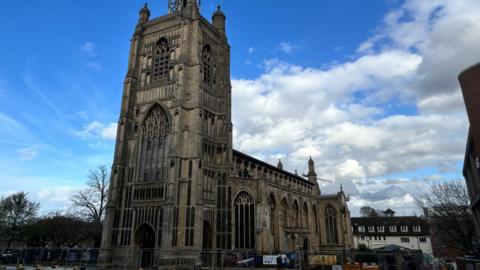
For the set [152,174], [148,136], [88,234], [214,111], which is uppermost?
[214,111]

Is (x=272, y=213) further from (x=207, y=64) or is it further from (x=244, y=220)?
(x=207, y=64)

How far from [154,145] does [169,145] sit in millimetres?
2552

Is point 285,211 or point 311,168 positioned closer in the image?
point 285,211

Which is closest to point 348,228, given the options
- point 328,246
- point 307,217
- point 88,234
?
point 328,246

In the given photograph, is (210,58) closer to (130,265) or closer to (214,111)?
(214,111)

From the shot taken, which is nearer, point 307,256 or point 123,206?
point 307,256

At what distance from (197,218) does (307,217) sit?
84.1 feet

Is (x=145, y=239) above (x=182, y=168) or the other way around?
the other way around

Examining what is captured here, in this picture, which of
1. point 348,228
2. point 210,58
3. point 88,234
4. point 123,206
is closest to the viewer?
point 123,206

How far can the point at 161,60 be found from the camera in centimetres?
4291

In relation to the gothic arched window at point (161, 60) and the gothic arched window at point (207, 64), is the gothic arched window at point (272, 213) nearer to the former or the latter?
the gothic arched window at point (207, 64)

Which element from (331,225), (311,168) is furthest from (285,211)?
(311,168)

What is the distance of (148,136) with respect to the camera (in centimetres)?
3994

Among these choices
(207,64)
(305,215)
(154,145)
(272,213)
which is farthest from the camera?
(305,215)
